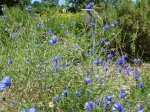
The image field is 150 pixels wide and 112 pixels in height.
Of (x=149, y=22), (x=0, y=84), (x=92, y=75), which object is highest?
(x=0, y=84)

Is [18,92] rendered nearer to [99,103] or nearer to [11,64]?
[11,64]

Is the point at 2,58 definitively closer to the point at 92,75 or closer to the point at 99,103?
the point at 92,75

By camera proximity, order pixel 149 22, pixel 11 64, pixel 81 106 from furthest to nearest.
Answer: pixel 149 22
pixel 11 64
pixel 81 106

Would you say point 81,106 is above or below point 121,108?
below

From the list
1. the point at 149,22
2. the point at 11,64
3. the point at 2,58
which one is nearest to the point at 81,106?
the point at 11,64

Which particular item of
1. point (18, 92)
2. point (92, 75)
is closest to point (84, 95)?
point (92, 75)

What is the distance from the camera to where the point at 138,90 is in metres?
4.04

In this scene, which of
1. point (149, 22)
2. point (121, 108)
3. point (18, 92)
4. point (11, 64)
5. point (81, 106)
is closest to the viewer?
point (121, 108)

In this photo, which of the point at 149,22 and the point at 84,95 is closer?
the point at 84,95

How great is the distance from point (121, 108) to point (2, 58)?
224cm

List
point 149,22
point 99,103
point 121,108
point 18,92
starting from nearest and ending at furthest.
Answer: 1. point 121,108
2. point 99,103
3. point 18,92
4. point 149,22

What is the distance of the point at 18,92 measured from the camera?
3.36 metres

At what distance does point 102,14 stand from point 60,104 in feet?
17.2

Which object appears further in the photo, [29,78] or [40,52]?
[40,52]
